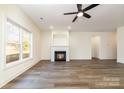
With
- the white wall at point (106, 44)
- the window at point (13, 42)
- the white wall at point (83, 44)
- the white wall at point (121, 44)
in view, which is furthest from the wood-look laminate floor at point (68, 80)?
the white wall at point (106, 44)

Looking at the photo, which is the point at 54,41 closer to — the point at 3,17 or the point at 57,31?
the point at 57,31

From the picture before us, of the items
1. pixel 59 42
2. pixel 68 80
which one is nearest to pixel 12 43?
pixel 68 80

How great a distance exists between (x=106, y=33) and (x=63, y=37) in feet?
11.3

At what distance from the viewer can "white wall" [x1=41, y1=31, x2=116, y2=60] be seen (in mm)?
9492

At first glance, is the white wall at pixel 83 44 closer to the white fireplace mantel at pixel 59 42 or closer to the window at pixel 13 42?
the white fireplace mantel at pixel 59 42

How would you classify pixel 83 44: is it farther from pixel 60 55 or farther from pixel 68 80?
pixel 68 80

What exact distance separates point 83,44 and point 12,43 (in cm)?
643

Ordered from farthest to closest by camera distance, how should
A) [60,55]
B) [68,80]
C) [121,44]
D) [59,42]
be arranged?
[59,42] → [60,55] → [121,44] → [68,80]

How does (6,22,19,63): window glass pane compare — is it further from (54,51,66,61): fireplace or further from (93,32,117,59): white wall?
(93,32,117,59): white wall

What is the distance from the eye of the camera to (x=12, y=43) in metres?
4.12

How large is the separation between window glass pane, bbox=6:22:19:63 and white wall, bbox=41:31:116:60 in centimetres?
491

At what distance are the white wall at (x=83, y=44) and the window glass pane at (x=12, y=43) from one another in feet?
16.1

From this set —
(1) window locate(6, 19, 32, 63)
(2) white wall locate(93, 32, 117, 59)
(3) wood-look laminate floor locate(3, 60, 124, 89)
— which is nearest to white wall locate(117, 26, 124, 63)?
(2) white wall locate(93, 32, 117, 59)
